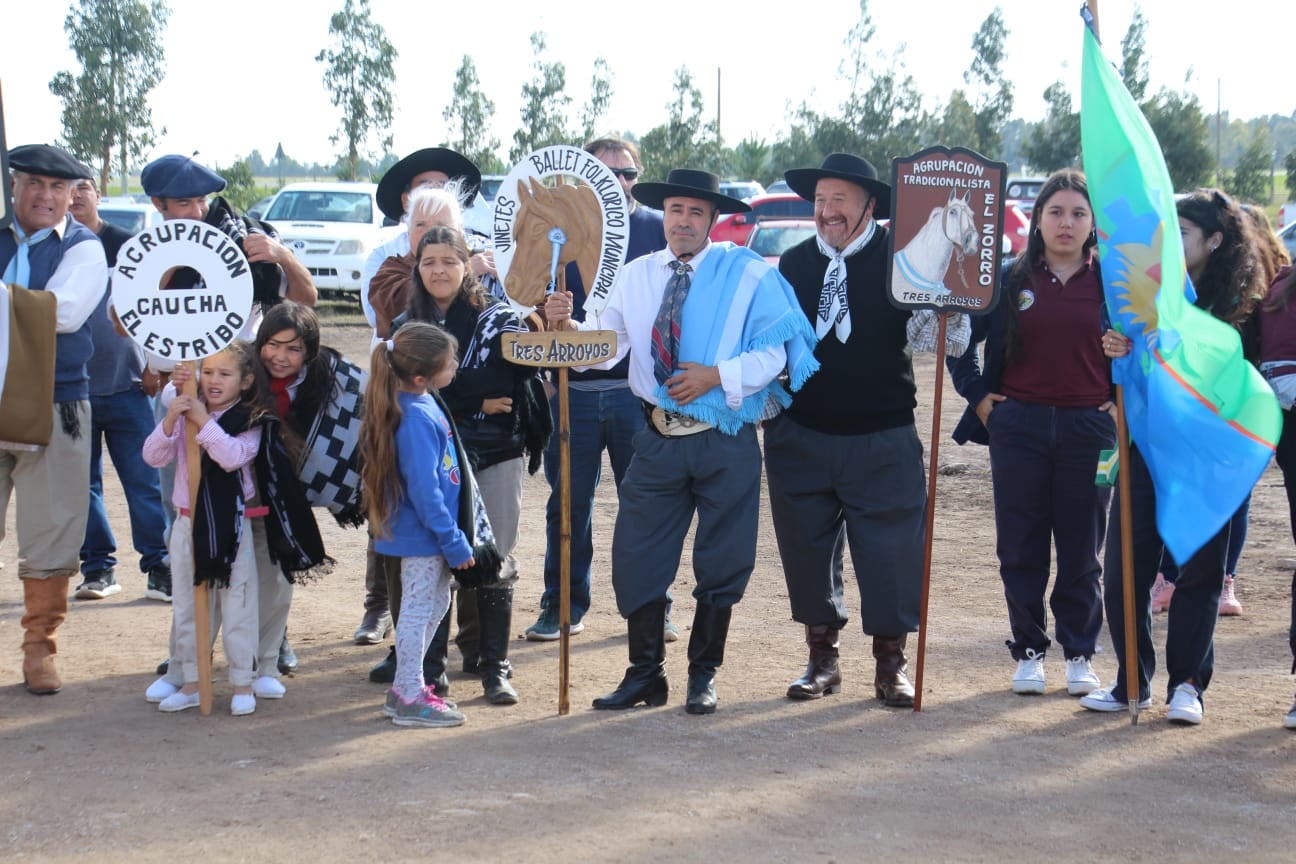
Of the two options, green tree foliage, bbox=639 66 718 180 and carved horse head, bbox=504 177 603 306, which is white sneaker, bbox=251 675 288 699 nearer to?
carved horse head, bbox=504 177 603 306

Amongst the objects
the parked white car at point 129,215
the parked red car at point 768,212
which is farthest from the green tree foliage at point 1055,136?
the parked white car at point 129,215

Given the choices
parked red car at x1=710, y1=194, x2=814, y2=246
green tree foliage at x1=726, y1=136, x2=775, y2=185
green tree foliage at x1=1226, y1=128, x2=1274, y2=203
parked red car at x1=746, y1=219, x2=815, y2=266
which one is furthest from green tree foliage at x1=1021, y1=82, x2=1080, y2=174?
parked red car at x1=746, y1=219, x2=815, y2=266

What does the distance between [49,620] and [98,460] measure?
215cm

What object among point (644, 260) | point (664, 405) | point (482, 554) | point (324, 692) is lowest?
point (324, 692)

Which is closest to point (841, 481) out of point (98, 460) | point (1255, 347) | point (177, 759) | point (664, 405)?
point (664, 405)

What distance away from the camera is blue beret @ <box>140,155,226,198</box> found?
638 centimetres

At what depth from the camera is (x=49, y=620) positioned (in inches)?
232

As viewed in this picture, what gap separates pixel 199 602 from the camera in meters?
5.57

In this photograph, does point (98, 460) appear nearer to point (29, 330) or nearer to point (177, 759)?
point (29, 330)

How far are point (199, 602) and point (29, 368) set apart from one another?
1117 mm

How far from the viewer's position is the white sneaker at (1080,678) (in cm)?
587

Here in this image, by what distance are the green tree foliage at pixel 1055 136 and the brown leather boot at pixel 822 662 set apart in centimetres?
4042

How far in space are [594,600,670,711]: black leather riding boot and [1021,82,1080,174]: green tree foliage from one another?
40804 mm

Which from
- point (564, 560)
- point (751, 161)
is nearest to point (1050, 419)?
point (564, 560)
